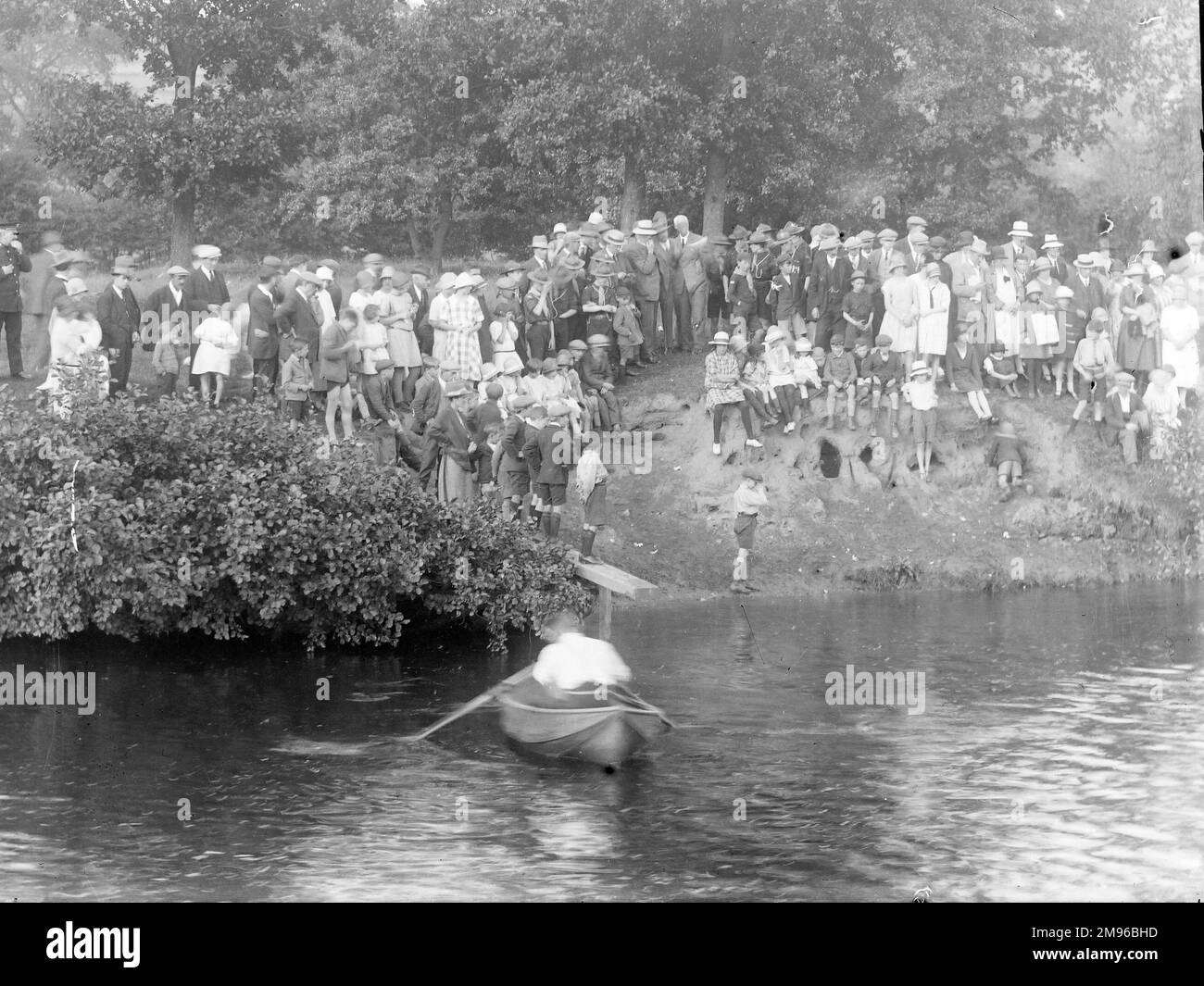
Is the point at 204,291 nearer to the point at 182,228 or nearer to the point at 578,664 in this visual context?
the point at 182,228

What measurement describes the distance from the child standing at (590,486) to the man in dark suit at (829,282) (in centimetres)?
529

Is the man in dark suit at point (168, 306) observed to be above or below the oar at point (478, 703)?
above

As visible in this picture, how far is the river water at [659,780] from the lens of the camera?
19109 mm

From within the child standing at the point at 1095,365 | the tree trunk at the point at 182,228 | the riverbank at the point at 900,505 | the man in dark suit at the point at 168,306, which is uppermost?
the tree trunk at the point at 182,228

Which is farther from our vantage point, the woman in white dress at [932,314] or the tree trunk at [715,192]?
the tree trunk at [715,192]

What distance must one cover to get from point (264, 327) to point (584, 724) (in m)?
10.4

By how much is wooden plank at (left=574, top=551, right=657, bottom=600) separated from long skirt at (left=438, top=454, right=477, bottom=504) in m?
2.45

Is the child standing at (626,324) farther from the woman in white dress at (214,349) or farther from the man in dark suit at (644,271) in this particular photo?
the woman in white dress at (214,349)

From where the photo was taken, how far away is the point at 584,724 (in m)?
22.3

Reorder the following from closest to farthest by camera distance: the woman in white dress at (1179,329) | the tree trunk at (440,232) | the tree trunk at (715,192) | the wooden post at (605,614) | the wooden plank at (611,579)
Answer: the wooden plank at (611,579), the wooden post at (605,614), the woman in white dress at (1179,329), the tree trunk at (715,192), the tree trunk at (440,232)

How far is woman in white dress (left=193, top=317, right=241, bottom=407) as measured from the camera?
1145 inches

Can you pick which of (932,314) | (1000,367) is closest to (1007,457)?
(1000,367)


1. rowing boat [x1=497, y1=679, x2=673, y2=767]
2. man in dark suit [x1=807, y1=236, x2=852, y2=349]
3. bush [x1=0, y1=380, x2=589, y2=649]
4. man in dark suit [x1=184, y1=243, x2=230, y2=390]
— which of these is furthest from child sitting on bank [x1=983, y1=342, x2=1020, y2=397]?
man in dark suit [x1=184, y1=243, x2=230, y2=390]

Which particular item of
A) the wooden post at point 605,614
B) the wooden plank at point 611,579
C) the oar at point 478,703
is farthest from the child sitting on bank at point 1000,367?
the oar at point 478,703
